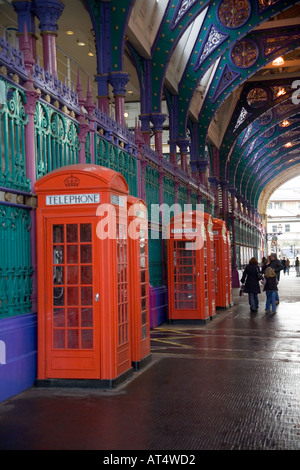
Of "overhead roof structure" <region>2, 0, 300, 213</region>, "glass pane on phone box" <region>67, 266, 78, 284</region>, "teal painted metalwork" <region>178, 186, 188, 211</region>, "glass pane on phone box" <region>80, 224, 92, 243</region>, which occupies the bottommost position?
"glass pane on phone box" <region>67, 266, 78, 284</region>

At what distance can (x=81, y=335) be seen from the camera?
23.9 ft

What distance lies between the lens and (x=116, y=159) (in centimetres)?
1209

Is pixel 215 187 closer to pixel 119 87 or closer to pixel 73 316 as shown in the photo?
pixel 119 87

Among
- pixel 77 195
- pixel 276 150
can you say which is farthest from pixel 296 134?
pixel 77 195

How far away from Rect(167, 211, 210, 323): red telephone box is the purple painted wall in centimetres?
674

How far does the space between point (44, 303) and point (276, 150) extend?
3896 cm

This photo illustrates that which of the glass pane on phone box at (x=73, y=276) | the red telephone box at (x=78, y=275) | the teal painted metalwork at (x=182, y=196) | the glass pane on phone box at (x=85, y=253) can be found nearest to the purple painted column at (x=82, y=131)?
the red telephone box at (x=78, y=275)

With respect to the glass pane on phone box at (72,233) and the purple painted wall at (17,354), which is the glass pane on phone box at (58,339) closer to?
the purple painted wall at (17,354)

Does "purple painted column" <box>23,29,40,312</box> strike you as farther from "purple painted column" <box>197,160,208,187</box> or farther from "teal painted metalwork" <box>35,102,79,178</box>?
"purple painted column" <box>197,160,208,187</box>

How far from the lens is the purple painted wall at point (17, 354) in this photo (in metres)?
6.77

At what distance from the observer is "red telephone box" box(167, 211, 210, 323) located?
13.8 metres

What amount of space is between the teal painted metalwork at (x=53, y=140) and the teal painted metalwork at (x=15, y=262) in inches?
34.5

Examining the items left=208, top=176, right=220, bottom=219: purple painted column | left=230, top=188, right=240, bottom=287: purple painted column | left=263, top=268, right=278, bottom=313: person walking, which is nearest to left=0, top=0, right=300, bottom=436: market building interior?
left=263, top=268, right=278, bottom=313: person walking

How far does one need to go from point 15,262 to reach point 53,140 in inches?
87.9
